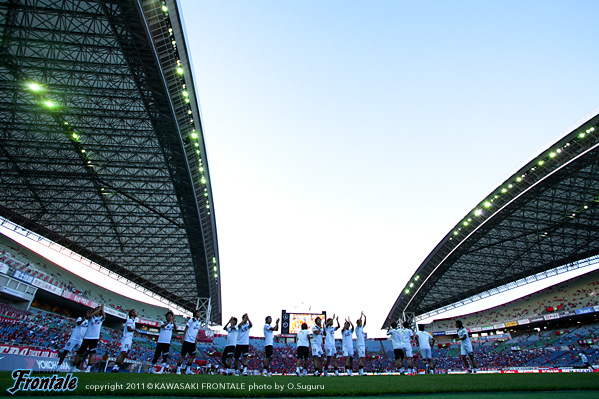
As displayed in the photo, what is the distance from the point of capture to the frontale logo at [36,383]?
4188mm

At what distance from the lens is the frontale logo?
4.19 metres

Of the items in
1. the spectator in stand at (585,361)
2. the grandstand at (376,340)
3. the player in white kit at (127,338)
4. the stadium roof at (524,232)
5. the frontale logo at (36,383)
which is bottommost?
the frontale logo at (36,383)

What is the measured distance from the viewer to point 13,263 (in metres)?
32.1

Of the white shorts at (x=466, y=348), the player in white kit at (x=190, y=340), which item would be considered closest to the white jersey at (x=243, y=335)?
the player in white kit at (x=190, y=340)

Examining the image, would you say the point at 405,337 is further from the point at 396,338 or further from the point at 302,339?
the point at 302,339

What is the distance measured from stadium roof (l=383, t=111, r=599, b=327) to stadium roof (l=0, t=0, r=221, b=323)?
2769 centimetres

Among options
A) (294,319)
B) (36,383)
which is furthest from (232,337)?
(294,319)

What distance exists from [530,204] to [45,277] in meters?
52.8

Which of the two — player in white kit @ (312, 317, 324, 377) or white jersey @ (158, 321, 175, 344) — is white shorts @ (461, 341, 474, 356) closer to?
player in white kit @ (312, 317, 324, 377)

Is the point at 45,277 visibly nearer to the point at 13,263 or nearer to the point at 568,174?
the point at 13,263

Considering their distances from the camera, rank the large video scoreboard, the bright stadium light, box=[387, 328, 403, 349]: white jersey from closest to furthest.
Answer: box=[387, 328, 403, 349]: white jersey, the bright stadium light, the large video scoreboard

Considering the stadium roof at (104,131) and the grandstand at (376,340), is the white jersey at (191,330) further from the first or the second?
the grandstand at (376,340)

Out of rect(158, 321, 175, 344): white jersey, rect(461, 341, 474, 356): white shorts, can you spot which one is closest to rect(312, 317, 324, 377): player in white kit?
rect(158, 321, 175, 344): white jersey

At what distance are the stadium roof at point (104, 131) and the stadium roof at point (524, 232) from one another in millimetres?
27686
